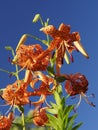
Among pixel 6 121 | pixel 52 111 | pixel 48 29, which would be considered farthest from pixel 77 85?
pixel 6 121

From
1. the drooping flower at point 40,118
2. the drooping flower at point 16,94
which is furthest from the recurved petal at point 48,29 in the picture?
the drooping flower at point 40,118

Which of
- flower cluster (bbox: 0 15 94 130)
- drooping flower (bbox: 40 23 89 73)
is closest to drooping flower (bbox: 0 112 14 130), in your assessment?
flower cluster (bbox: 0 15 94 130)

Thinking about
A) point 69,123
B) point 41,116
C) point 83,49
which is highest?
point 83,49

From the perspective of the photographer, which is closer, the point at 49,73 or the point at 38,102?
the point at 49,73

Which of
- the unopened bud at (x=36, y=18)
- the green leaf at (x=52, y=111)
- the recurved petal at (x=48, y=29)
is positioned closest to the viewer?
the green leaf at (x=52, y=111)

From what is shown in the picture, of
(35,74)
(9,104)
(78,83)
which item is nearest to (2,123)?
(9,104)

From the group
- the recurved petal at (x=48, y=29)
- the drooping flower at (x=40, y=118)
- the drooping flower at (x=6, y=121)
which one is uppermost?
the recurved petal at (x=48, y=29)

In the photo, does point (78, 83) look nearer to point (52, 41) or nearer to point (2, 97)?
point (52, 41)

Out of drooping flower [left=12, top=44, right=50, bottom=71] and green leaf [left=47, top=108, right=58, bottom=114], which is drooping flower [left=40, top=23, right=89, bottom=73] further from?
green leaf [left=47, top=108, right=58, bottom=114]

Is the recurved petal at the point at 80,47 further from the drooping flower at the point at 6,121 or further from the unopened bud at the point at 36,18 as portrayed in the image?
the drooping flower at the point at 6,121
